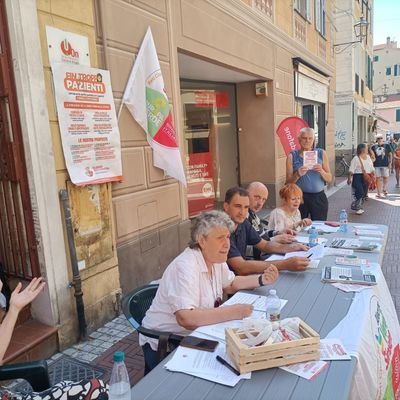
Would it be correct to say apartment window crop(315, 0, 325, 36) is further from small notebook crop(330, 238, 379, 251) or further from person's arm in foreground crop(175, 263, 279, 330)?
person's arm in foreground crop(175, 263, 279, 330)

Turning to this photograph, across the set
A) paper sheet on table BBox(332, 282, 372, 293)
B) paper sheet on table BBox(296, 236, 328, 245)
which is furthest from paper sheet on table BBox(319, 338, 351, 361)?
paper sheet on table BBox(296, 236, 328, 245)

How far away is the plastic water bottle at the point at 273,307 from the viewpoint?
6.34ft

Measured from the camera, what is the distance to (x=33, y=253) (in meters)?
3.05

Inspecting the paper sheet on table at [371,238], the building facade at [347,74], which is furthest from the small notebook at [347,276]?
the building facade at [347,74]

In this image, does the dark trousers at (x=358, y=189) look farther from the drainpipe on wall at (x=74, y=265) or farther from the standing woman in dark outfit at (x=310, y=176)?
the drainpipe on wall at (x=74, y=265)

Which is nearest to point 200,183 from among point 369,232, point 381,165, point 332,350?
point 369,232

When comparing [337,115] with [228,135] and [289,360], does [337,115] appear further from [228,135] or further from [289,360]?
[289,360]

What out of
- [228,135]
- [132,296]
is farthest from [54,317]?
[228,135]

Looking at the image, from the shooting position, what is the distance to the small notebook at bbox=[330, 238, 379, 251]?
3203 mm

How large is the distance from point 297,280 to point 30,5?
2.78 metres

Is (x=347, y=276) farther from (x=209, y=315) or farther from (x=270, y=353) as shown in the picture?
(x=270, y=353)

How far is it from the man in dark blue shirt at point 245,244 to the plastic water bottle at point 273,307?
48 cm

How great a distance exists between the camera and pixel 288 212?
4.00 m

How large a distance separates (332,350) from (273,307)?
1.36ft
